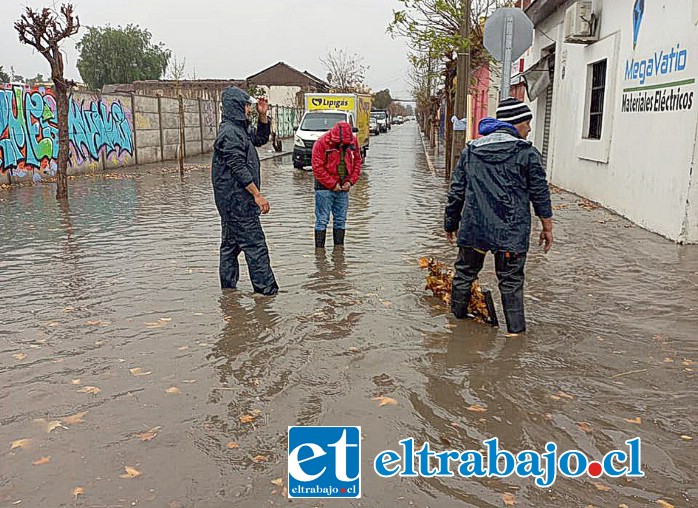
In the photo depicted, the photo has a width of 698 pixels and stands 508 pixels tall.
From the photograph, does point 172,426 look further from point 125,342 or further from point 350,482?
point 125,342

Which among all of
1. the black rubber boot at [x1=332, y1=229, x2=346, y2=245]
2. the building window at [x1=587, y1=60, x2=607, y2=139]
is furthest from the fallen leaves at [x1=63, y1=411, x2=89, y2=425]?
the building window at [x1=587, y1=60, x2=607, y2=139]

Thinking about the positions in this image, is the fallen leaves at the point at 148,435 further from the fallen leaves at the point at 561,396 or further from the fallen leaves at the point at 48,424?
the fallen leaves at the point at 561,396

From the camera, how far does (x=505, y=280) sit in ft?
17.5

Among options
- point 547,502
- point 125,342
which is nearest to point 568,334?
point 547,502

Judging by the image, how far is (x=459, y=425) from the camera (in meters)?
3.91

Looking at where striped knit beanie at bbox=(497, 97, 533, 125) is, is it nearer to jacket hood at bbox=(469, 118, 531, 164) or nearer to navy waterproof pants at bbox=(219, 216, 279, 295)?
jacket hood at bbox=(469, 118, 531, 164)

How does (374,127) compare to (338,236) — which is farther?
(374,127)

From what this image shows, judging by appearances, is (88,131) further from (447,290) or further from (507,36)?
(447,290)

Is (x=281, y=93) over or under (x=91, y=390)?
over

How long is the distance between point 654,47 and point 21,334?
9.14 metres

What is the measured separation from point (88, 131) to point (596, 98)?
14.1 metres

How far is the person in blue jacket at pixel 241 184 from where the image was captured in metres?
6.08

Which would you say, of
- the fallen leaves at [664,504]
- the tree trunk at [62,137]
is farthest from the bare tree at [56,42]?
the fallen leaves at [664,504]

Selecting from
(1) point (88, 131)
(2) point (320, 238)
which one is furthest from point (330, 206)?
(1) point (88, 131)
